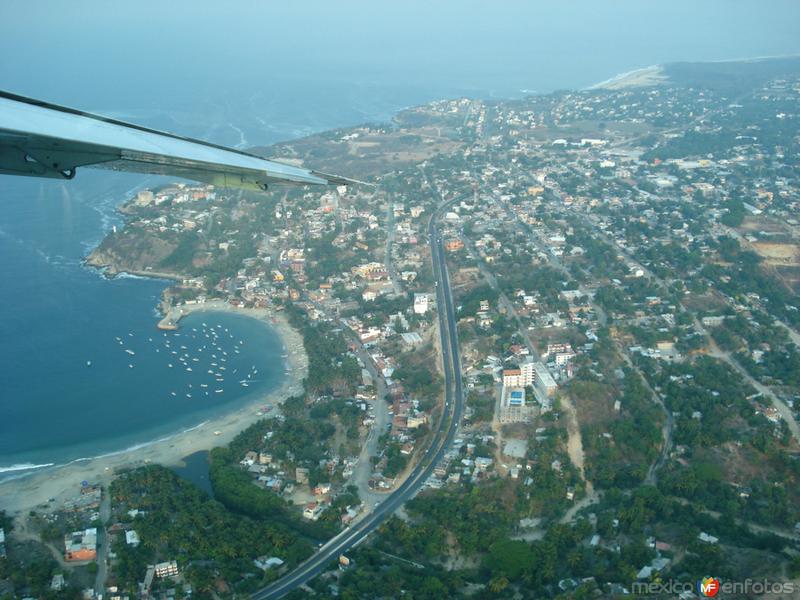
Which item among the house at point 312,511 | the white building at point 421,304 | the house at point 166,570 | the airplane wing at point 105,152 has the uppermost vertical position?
the airplane wing at point 105,152

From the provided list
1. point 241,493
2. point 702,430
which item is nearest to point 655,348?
point 702,430

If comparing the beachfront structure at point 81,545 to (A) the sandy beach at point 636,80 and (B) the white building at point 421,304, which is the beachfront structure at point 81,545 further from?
(A) the sandy beach at point 636,80

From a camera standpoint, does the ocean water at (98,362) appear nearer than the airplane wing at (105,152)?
No

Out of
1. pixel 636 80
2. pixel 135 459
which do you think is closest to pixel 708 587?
pixel 135 459

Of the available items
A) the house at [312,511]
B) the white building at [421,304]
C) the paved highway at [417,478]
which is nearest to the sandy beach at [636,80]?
the white building at [421,304]

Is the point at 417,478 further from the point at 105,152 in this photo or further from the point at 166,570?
the point at 105,152

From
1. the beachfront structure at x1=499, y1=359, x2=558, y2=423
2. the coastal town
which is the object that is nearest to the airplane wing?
the coastal town

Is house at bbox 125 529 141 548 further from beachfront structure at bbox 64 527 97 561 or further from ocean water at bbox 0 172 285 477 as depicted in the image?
ocean water at bbox 0 172 285 477
